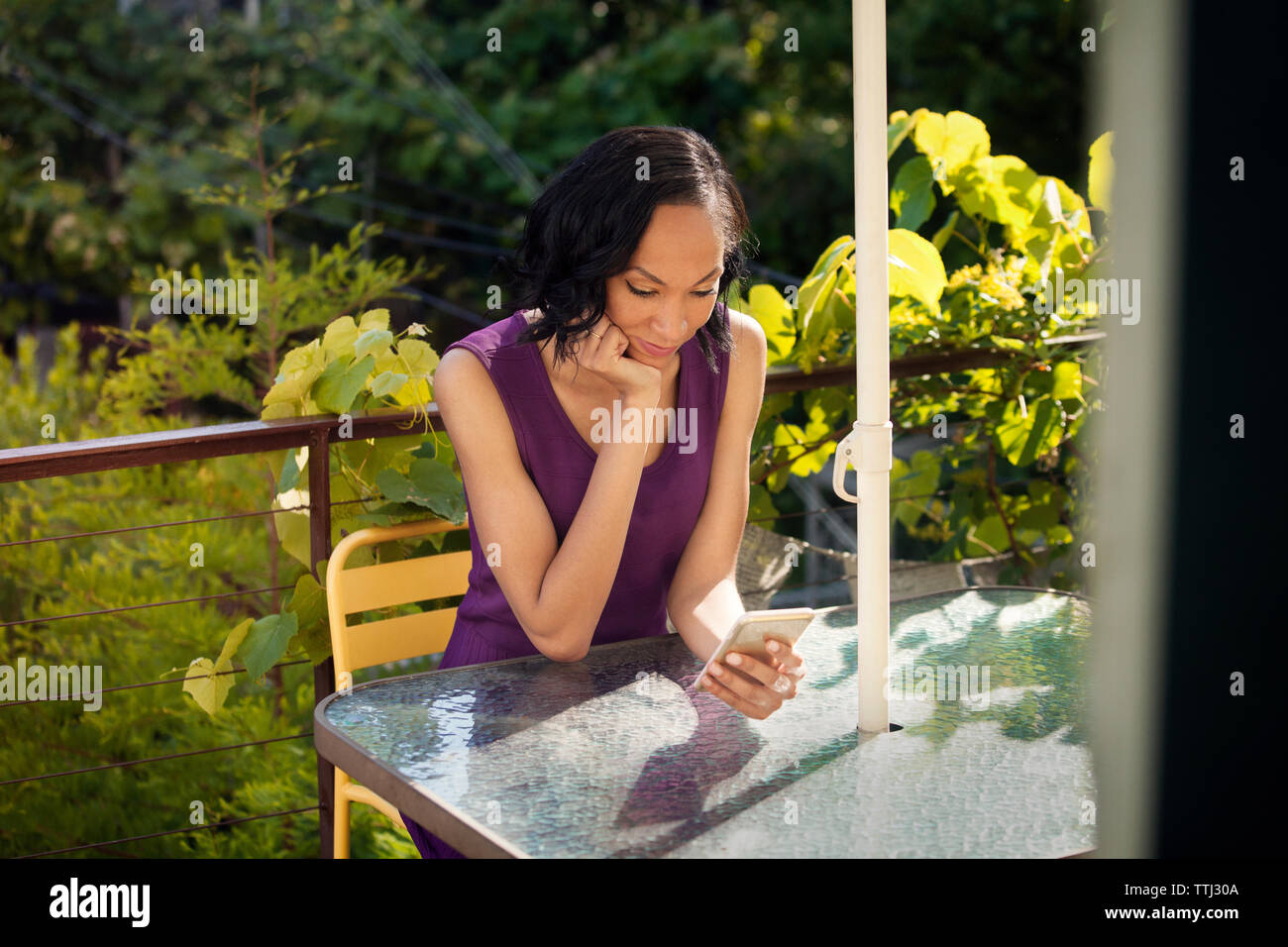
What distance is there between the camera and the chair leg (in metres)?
2.05

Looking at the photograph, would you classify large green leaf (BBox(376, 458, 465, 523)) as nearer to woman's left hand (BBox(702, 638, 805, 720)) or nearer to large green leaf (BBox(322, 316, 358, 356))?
large green leaf (BBox(322, 316, 358, 356))

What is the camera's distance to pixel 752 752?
4.78ft

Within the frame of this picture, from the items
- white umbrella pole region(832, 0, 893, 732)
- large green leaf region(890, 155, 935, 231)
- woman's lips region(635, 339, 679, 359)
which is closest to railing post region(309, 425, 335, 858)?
woman's lips region(635, 339, 679, 359)

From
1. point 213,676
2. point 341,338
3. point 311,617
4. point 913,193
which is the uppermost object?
point 913,193

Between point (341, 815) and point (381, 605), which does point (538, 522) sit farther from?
point (341, 815)

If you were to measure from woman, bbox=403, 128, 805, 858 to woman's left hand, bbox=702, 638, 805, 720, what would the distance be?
A: 0.87ft

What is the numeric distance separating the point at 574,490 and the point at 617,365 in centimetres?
23

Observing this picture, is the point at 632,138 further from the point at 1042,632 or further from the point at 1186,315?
the point at 1186,315

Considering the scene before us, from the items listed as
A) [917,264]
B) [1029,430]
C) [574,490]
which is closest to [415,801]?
[574,490]

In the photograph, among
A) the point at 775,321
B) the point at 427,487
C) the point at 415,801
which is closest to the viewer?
the point at 415,801

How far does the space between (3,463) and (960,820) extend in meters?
1.51

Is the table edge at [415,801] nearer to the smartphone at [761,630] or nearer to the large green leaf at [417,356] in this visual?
the smartphone at [761,630]
